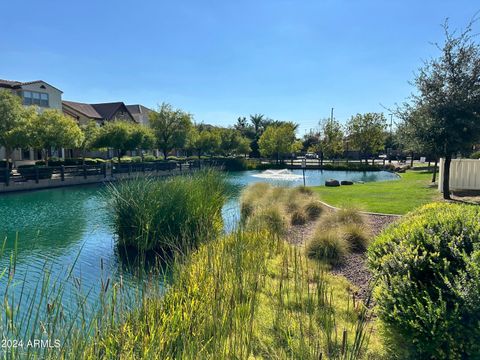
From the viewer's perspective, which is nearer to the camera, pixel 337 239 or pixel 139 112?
pixel 337 239

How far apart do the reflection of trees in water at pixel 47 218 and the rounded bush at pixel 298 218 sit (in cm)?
569

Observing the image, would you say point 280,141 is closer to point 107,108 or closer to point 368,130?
point 368,130

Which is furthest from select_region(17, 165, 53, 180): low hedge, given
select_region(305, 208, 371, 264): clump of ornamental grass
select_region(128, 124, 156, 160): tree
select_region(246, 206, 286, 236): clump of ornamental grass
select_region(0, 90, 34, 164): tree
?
select_region(305, 208, 371, 264): clump of ornamental grass

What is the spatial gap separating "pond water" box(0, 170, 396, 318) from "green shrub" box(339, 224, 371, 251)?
7.03ft

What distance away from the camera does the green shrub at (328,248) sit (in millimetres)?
5746

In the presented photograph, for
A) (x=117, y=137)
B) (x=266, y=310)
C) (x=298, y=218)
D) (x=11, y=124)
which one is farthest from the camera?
(x=117, y=137)

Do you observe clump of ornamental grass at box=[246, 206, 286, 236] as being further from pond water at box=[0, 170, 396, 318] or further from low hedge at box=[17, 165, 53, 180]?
low hedge at box=[17, 165, 53, 180]

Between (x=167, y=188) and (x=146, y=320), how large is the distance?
534 cm

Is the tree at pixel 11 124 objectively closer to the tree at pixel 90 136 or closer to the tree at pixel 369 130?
the tree at pixel 90 136

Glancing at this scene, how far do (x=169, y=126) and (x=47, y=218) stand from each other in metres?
Answer: 23.7

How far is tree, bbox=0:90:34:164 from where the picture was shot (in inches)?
813

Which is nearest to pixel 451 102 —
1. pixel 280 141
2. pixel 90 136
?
pixel 90 136

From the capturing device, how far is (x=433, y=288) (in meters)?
2.66

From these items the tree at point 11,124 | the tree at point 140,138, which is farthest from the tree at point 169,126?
the tree at point 11,124
